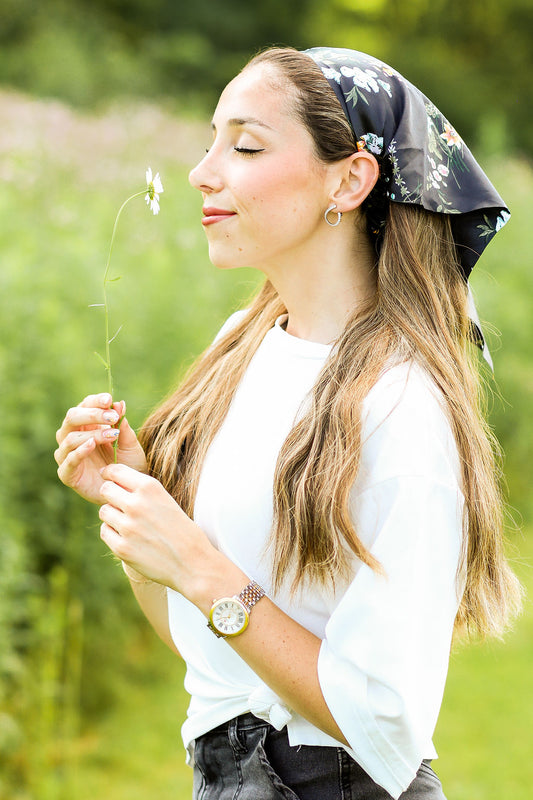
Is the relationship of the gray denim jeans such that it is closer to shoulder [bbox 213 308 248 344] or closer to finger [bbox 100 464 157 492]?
finger [bbox 100 464 157 492]

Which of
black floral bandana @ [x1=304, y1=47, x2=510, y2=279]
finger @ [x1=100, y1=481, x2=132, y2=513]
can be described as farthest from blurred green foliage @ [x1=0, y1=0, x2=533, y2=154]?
finger @ [x1=100, y1=481, x2=132, y2=513]

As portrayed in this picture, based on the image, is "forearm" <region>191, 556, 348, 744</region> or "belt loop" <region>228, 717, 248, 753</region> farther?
"belt loop" <region>228, 717, 248, 753</region>

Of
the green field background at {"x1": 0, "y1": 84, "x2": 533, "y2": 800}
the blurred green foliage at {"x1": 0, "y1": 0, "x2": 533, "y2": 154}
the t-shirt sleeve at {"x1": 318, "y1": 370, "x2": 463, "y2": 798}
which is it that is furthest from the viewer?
the blurred green foliage at {"x1": 0, "y1": 0, "x2": 533, "y2": 154}

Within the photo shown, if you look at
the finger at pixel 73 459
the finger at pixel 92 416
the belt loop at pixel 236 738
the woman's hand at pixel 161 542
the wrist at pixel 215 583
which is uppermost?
the finger at pixel 92 416

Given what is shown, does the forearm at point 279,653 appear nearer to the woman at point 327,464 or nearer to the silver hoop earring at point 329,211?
the woman at point 327,464

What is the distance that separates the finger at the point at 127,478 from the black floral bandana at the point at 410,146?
62 centimetres

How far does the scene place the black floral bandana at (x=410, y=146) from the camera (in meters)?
1.47

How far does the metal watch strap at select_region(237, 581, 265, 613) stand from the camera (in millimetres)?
1310

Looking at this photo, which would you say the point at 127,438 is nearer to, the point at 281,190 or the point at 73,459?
the point at 73,459

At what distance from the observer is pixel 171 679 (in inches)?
149

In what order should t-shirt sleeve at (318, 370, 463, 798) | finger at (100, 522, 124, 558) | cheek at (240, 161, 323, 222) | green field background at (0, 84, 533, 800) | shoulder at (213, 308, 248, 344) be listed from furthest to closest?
green field background at (0, 84, 533, 800) → shoulder at (213, 308, 248, 344) → cheek at (240, 161, 323, 222) → finger at (100, 522, 124, 558) → t-shirt sleeve at (318, 370, 463, 798)

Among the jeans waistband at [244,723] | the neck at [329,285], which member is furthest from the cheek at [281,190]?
the jeans waistband at [244,723]

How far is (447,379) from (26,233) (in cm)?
281

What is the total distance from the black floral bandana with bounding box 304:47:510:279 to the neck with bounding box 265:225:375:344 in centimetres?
11
